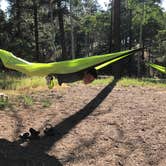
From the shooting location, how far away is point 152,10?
3862 centimetres

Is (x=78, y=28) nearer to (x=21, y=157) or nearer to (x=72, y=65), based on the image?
(x=72, y=65)

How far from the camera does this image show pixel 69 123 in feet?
21.0

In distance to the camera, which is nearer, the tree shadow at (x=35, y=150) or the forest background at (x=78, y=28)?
the tree shadow at (x=35, y=150)

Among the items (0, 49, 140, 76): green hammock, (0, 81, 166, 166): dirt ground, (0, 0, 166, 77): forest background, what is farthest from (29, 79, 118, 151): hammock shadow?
(0, 0, 166, 77): forest background

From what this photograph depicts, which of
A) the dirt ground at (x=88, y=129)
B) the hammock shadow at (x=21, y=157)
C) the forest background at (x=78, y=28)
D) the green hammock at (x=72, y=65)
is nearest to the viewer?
the hammock shadow at (x=21, y=157)

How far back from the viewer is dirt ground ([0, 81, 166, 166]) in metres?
4.98

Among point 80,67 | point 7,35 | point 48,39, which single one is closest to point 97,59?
point 80,67

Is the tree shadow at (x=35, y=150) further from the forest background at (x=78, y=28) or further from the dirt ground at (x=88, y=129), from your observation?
the forest background at (x=78, y=28)

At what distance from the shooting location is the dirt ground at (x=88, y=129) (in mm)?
4984

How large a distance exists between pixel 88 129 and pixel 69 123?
43cm

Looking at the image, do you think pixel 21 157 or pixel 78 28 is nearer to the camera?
pixel 21 157

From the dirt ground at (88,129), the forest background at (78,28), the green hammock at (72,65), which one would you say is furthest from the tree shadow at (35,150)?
the forest background at (78,28)

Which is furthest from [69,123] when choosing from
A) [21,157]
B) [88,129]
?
[21,157]

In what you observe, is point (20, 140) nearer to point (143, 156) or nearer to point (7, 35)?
point (143, 156)
